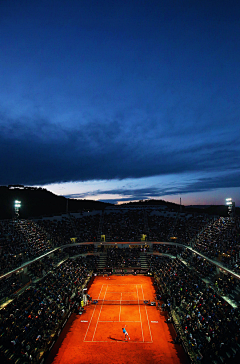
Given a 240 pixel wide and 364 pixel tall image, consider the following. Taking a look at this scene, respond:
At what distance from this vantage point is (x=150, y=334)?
18.3 metres

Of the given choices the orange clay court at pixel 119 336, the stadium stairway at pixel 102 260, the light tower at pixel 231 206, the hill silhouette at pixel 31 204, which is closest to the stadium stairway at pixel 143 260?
the stadium stairway at pixel 102 260

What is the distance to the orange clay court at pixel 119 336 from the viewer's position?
15352 mm

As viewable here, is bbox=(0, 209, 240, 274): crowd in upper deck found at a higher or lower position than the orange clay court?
higher

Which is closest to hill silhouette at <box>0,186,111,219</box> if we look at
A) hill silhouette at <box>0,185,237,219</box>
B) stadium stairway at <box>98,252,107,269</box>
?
hill silhouette at <box>0,185,237,219</box>

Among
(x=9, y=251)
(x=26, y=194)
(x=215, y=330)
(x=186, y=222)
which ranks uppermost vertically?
(x=26, y=194)

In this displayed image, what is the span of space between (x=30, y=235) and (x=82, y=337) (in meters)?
20.5

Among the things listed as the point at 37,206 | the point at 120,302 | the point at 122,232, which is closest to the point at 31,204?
the point at 37,206

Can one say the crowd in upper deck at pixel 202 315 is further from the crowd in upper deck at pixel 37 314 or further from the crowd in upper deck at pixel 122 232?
the crowd in upper deck at pixel 37 314

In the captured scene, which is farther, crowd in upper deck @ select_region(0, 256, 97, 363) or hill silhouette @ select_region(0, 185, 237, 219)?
hill silhouette @ select_region(0, 185, 237, 219)

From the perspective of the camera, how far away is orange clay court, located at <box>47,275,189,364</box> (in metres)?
15.4

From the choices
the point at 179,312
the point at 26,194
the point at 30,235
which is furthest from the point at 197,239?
the point at 26,194

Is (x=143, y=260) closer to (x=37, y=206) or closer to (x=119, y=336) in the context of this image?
(x=119, y=336)

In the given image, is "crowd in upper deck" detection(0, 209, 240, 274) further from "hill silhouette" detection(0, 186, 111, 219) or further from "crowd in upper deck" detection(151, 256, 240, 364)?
"hill silhouette" detection(0, 186, 111, 219)

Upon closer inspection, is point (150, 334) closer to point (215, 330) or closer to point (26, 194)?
point (215, 330)
